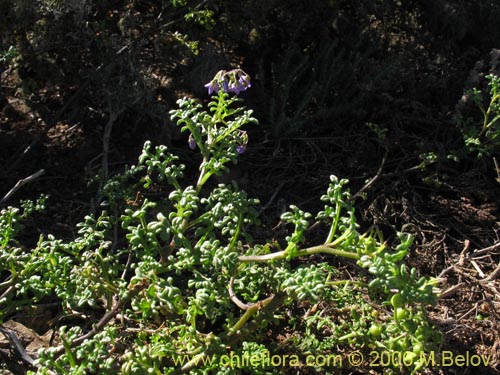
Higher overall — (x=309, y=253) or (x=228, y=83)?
(x=228, y=83)

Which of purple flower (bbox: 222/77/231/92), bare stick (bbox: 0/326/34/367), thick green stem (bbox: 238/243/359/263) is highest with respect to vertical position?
purple flower (bbox: 222/77/231/92)

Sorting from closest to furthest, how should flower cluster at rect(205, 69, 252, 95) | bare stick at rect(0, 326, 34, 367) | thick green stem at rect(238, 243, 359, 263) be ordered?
thick green stem at rect(238, 243, 359, 263)
bare stick at rect(0, 326, 34, 367)
flower cluster at rect(205, 69, 252, 95)

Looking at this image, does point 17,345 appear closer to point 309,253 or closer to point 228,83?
point 309,253

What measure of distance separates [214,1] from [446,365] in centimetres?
215

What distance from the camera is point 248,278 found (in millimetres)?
2490

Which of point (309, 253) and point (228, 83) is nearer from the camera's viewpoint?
point (309, 253)

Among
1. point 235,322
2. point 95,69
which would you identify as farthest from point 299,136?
point 235,322

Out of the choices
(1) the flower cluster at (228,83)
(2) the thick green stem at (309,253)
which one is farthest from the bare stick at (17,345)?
(1) the flower cluster at (228,83)

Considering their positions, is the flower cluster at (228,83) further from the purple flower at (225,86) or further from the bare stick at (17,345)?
the bare stick at (17,345)

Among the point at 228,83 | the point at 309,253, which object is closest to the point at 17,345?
the point at 309,253

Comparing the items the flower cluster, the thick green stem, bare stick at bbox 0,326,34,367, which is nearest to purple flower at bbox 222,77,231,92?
the flower cluster

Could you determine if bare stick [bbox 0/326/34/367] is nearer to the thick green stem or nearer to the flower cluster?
the thick green stem

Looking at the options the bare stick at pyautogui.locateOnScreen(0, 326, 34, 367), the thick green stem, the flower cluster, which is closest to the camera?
the thick green stem

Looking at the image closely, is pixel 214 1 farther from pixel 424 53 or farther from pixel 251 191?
pixel 424 53
